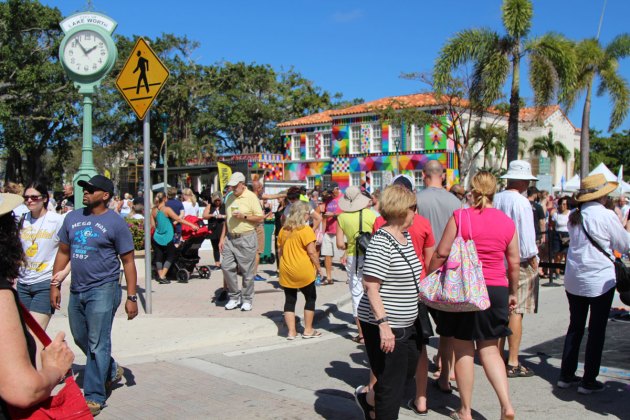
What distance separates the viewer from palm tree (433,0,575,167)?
74.1ft

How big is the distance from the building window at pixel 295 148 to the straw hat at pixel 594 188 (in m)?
41.8

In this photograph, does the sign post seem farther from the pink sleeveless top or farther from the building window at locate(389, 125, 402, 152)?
the building window at locate(389, 125, 402, 152)

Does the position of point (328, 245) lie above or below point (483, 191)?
below

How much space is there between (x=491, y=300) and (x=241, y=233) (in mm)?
4901

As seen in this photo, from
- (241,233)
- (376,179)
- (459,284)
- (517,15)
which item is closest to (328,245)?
(241,233)

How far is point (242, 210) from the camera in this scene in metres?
8.90

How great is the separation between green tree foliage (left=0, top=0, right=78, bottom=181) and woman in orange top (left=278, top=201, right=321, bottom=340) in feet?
103

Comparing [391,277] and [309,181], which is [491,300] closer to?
[391,277]

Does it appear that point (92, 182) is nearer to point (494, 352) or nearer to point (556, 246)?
point (494, 352)

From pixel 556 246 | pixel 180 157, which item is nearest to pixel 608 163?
pixel 180 157

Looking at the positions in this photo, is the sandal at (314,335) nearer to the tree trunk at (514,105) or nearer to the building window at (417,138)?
the tree trunk at (514,105)

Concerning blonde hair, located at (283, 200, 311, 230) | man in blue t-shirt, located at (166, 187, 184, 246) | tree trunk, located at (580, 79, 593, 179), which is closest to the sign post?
blonde hair, located at (283, 200, 311, 230)

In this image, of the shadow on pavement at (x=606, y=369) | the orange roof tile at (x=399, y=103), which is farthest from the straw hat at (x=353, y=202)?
the orange roof tile at (x=399, y=103)

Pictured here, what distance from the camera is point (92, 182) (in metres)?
5.22
